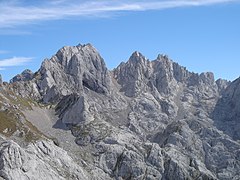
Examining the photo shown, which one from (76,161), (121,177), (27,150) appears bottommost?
(121,177)

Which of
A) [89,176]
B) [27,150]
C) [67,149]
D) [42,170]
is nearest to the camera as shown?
[42,170]

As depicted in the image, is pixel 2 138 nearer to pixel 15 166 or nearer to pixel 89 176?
pixel 15 166

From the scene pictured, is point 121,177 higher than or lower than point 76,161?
lower

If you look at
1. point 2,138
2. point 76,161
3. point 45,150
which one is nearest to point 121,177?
point 76,161

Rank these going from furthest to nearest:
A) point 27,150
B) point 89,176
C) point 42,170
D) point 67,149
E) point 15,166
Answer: point 67,149 → point 89,176 → point 27,150 → point 42,170 → point 15,166

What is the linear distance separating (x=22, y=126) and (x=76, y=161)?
26860 mm

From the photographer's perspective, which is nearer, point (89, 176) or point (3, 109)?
point (89, 176)

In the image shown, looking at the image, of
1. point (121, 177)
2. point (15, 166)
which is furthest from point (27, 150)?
point (121, 177)

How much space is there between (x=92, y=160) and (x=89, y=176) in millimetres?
18832

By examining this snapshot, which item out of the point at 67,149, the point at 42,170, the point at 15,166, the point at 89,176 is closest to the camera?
the point at 15,166

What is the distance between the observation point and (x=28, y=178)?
479 feet

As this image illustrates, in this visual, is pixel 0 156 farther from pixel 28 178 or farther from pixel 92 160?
pixel 92 160

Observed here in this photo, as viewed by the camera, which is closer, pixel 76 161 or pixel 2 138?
pixel 2 138

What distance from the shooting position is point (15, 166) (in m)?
145
